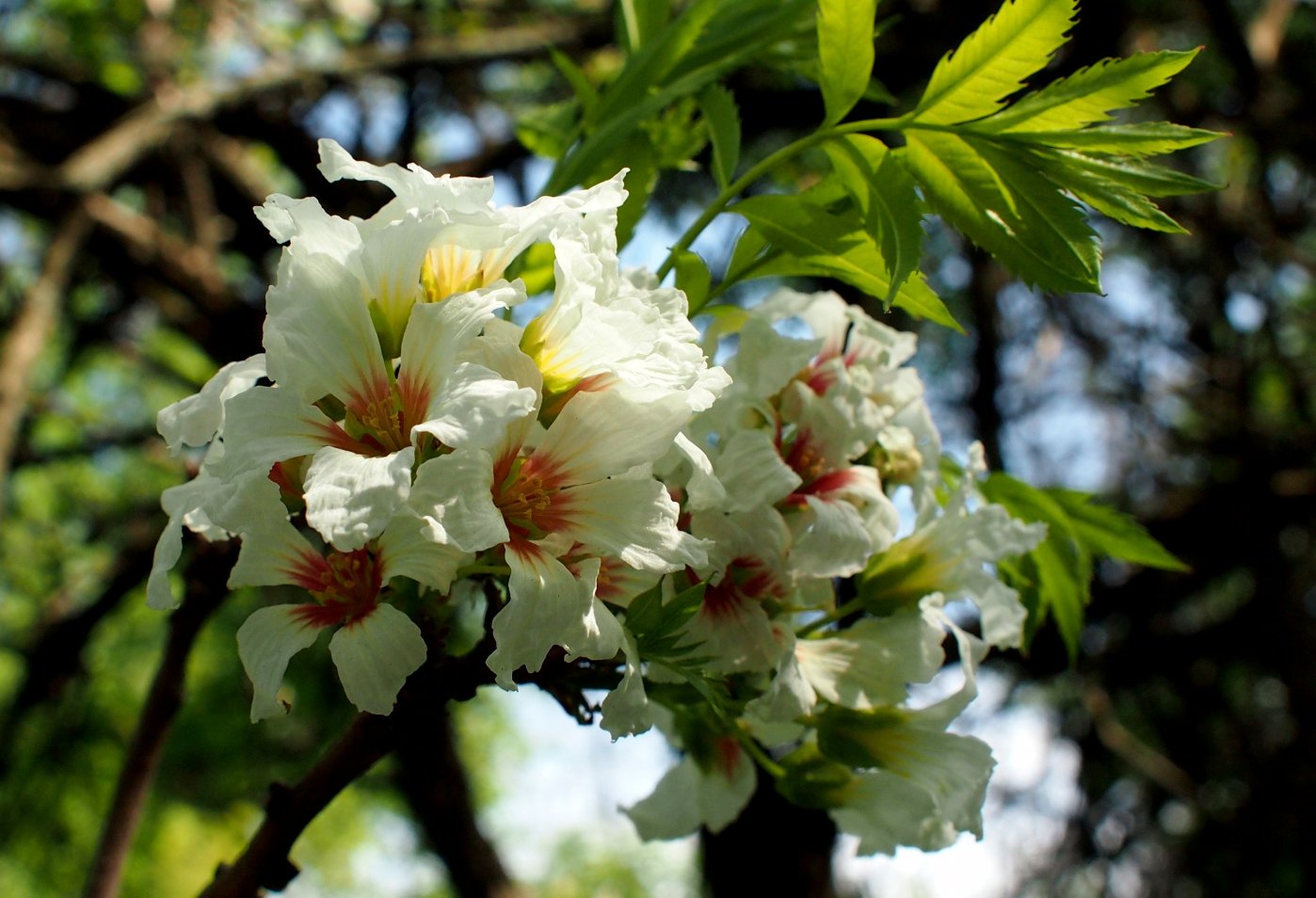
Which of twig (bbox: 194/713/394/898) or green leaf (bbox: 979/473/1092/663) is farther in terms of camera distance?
green leaf (bbox: 979/473/1092/663)

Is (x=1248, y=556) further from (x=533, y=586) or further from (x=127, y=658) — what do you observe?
(x=127, y=658)

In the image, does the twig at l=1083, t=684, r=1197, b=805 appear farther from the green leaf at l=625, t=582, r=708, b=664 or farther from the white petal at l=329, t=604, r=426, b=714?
the white petal at l=329, t=604, r=426, b=714

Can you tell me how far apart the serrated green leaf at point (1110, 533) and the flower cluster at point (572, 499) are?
39 centimetres

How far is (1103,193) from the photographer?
1.11 m

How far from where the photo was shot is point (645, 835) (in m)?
1.49

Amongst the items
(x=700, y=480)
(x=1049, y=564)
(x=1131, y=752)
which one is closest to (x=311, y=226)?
(x=700, y=480)

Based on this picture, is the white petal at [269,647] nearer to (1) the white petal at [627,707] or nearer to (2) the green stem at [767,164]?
(1) the white petal at [627,707]

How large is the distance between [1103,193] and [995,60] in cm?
18

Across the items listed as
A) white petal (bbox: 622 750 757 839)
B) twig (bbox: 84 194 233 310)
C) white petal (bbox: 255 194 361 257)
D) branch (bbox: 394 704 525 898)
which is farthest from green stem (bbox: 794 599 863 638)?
twig (bbox: 84 194 233 310)

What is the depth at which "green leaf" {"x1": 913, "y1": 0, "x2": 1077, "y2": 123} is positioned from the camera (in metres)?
1.11

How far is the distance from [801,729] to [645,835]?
33 cm

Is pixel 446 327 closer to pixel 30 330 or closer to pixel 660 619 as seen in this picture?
pixel 660 619

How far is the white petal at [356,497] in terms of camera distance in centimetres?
82

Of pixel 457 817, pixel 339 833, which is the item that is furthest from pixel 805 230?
pixel 339 833
